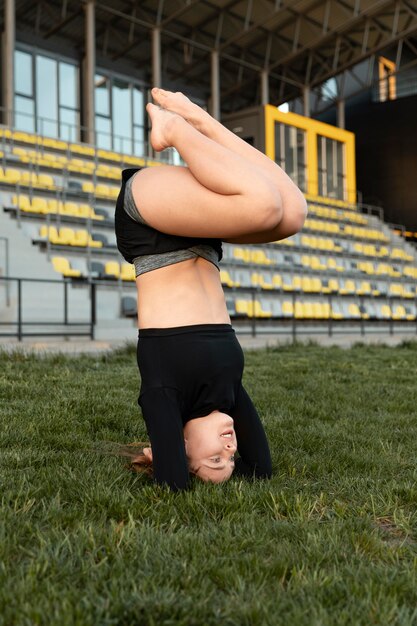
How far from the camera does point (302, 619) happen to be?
1.30 metres

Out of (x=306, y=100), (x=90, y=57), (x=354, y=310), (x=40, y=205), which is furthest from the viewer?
(x=306, y=100)

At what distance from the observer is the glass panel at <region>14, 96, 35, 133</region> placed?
822 inches

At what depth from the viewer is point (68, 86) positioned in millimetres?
22859

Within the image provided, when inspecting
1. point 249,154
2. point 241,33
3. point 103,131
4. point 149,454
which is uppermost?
point 241,33

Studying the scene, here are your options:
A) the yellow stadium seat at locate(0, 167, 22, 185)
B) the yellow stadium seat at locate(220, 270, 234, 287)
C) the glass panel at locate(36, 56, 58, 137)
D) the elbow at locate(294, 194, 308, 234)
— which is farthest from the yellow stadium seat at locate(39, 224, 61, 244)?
the glass panel at locate(36, 56, 58, 137)

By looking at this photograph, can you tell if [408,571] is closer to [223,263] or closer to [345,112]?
[223,263]

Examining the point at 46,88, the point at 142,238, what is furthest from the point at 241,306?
the point at 46,88

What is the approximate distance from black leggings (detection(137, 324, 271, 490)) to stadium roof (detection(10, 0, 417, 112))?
20.2m

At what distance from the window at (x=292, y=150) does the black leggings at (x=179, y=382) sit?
22.1 metres

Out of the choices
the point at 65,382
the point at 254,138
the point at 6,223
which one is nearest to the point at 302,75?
the point at 254,138

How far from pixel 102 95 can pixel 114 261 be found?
45.9 ft

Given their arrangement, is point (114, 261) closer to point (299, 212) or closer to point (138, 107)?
point (299, 212)

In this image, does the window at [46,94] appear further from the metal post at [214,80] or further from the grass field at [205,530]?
the grass field at [205,530]

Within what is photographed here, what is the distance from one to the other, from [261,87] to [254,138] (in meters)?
3.25
